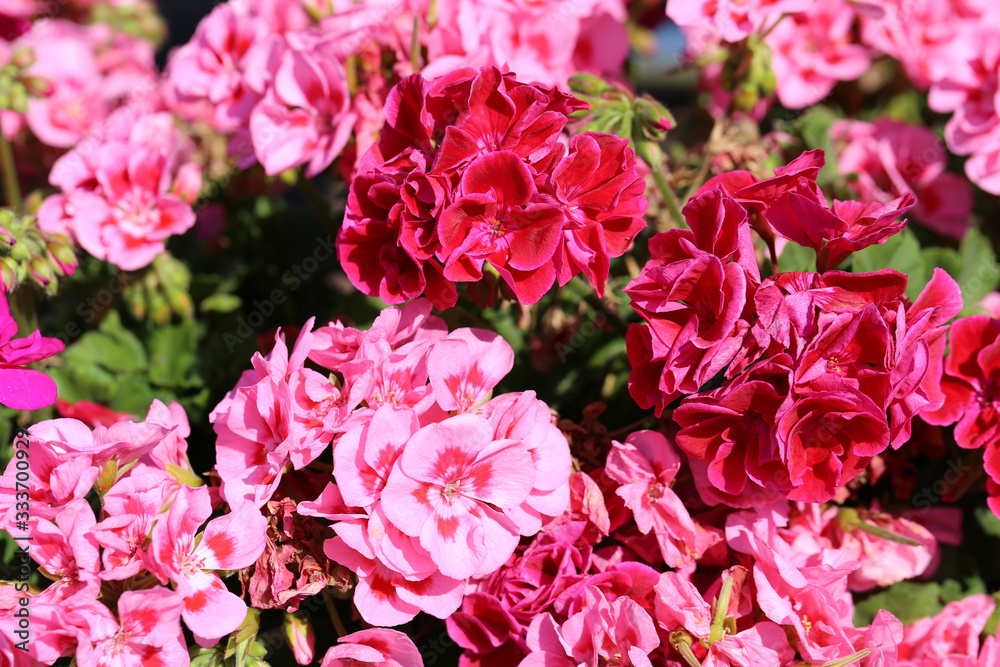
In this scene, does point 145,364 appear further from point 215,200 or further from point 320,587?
point 320,587

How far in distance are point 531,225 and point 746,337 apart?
0.41m

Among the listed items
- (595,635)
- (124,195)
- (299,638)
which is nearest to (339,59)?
(124,195)

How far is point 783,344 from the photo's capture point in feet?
4.24

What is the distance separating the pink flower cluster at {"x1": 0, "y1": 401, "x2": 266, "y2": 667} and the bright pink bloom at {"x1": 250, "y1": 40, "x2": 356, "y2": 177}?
31.5 inches

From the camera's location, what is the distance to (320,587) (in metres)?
1.33

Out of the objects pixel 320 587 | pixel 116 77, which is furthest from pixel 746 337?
pixel 116 77

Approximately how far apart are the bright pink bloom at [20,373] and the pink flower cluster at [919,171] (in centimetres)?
221

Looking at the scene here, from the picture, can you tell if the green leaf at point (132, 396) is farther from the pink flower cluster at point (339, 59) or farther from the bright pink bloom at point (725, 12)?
the bright pink bloom at point (725, 12)

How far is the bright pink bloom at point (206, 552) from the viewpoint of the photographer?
4.13 feet

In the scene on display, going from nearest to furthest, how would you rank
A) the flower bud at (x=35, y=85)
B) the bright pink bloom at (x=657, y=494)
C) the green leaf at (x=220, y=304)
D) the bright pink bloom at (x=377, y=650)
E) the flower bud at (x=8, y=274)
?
the bright pink bloom at (x=377, y=650)
the bright pink bloom at (x=657, y=494)
the flower bud at (x=8, y=274)
the flower bud at (x=35, y=85)
the green leaf at (x=220, y=304)

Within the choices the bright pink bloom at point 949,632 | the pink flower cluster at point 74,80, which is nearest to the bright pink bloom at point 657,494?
the bright pink bloom at point 949,632

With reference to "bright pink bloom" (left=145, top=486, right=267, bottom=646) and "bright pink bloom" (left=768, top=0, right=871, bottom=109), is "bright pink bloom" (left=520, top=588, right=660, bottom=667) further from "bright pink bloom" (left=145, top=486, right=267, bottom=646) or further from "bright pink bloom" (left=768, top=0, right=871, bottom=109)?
"bright pink bloom" (left=768, top=0, right=871, bottom=109)

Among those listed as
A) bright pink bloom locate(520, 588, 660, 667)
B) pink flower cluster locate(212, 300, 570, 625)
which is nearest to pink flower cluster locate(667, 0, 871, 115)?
pink flower cluster locate(212, 300, 570, 625)

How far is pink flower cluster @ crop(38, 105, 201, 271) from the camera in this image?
6.40 feet
